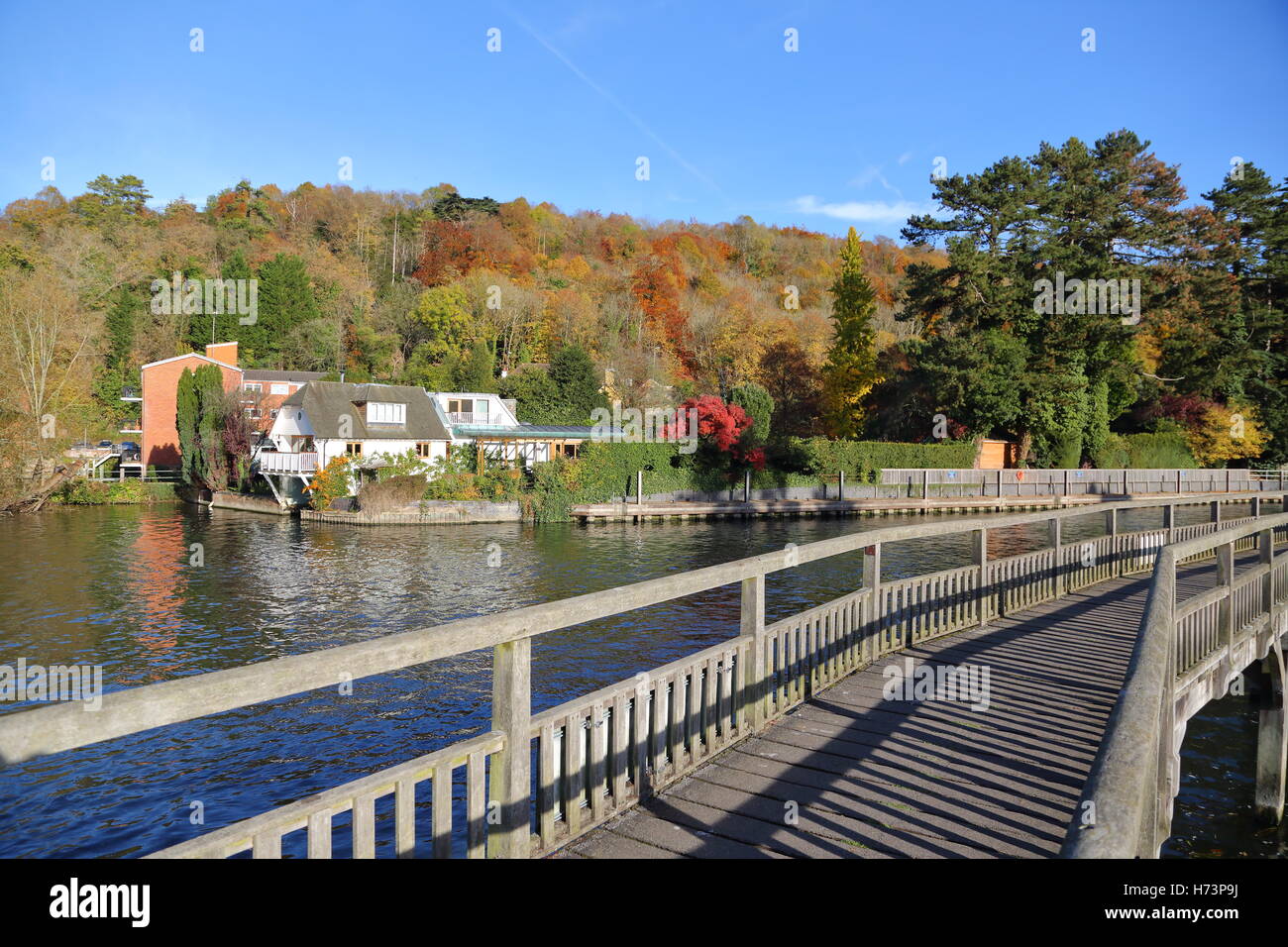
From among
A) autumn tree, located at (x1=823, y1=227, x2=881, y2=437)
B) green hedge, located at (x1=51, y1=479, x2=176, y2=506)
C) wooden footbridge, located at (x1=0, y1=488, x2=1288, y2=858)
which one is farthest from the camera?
autumn tree, located at (x1=823, y1=227, x2=881, y2=437)

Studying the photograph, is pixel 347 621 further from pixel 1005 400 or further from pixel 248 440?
pixel 1005 400

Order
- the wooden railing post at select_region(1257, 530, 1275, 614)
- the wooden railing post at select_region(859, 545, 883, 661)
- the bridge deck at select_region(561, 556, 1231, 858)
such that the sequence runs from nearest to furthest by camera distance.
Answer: the bridge deck at select_region(561, 556, 1231, 858) → the wooden railing post at select_region(859, 545, 883, 661) → the wooden railing post at select_region(1257, 530, 1275, 614)

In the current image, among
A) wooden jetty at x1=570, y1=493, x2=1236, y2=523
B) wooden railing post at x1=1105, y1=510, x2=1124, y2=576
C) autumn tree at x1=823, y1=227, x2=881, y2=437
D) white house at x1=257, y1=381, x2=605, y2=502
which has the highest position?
autumn tree at x1=823, y1=227, x2=881, y2=437

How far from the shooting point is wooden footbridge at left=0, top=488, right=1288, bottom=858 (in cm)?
266

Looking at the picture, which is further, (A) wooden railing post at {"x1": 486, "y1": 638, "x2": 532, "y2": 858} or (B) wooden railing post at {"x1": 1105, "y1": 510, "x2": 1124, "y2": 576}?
(B) wooden railing post at {"x1": 1105, "y1": 510, "x2": 1124, "y2": 576}

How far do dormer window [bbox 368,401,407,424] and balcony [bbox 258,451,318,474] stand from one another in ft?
14.6

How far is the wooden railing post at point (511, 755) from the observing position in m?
3.65

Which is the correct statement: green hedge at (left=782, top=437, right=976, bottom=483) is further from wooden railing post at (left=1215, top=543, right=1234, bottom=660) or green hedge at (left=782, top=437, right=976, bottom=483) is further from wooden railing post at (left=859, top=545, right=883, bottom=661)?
wooden railing post at (left=859, top=545, right=883, bottom=661)

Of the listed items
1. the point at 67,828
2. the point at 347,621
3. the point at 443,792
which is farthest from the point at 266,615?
the point at 443,792

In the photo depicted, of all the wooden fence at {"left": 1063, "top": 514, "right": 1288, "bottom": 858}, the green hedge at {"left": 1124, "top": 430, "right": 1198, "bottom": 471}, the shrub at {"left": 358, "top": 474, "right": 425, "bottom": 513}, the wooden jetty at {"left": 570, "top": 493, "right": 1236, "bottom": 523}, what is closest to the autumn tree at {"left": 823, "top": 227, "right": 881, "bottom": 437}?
the wooden jetty at {"left": 570, "top": 493, "right": 1236, "bottom": 523}

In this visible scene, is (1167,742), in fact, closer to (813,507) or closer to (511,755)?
(511,755)

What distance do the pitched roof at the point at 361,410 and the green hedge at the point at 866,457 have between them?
2065 centimetres

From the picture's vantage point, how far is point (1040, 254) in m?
48.7

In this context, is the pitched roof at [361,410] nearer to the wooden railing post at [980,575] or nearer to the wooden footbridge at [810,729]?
the wooden footbridge at [810,729]
